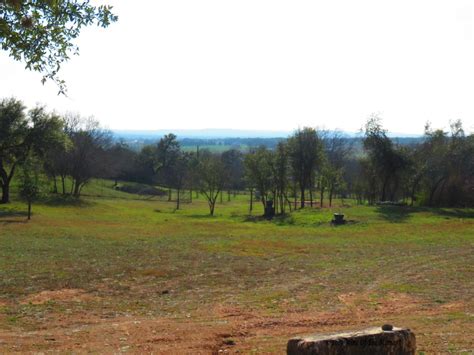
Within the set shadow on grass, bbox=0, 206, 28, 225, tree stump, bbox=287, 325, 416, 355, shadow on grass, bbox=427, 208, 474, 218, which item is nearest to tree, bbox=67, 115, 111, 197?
shadow on grass, bbox=0, 206, 28, 225

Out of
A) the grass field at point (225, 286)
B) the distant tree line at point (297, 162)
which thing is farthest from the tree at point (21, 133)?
the grass field at point (225, 286)

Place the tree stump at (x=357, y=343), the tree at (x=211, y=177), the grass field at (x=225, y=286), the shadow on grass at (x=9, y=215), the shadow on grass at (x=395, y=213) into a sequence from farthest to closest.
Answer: the tree at (x=211, y=177), the shadow on grass at (x=395, y=213), the shadow on grass at (x=9, y=215), the grass field at (x=225, y=286), the tree stump at (x=357, y=343)

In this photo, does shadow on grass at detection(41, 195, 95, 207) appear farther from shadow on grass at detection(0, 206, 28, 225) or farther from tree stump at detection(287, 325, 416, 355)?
tree stump at detection(287, 325, 416, 355)

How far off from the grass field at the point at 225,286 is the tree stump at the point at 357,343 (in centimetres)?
379

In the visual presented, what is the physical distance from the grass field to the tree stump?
379 cm

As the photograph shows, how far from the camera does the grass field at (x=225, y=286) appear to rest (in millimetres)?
14469

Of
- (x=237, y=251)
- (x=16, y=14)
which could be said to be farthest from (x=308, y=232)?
(x=16, y=14)

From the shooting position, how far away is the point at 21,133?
2499 inches

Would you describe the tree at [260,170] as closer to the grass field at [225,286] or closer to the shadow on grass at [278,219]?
the shadow on grass at [278,219]

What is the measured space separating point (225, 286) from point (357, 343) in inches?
571

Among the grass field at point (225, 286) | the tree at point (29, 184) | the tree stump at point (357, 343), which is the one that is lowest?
the grass field at point (225, 286)

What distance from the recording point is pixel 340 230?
1864 inches

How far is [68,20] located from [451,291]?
18.1 metres

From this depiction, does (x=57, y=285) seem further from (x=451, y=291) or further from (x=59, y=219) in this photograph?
(x=59, y=219)
